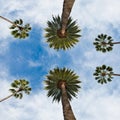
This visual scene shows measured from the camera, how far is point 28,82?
118 ft

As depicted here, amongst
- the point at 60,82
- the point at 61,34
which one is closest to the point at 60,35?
the point at 61,34

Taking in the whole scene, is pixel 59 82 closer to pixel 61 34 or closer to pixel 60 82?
pixel 60 82

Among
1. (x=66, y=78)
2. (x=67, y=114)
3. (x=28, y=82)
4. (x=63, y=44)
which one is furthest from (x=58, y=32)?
(x=67, y=114)

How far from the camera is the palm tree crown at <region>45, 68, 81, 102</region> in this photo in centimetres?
2927

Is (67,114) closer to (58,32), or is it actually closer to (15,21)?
(58,32)

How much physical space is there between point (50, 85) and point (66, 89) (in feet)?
4.76

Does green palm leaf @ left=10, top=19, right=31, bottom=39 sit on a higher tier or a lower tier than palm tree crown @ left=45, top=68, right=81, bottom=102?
higher

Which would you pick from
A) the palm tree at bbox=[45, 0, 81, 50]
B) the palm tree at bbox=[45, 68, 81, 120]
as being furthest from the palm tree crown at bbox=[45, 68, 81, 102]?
the palm tree at bbox=[45, 0, 81, 50]

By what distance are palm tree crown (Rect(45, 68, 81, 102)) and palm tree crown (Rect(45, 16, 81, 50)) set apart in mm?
3955

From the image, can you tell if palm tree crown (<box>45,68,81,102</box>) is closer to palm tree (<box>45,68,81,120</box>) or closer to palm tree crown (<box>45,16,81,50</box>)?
palm tree (<box>45,68,81,120</box>)

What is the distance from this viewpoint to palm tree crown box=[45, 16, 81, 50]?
32.0m

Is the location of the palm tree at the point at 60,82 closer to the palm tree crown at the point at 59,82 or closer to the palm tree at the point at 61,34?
the palm tree crown at the point at 59,82

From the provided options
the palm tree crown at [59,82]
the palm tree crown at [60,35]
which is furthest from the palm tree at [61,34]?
the palm tree crown at [59,82]

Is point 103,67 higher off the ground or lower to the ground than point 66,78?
higher
